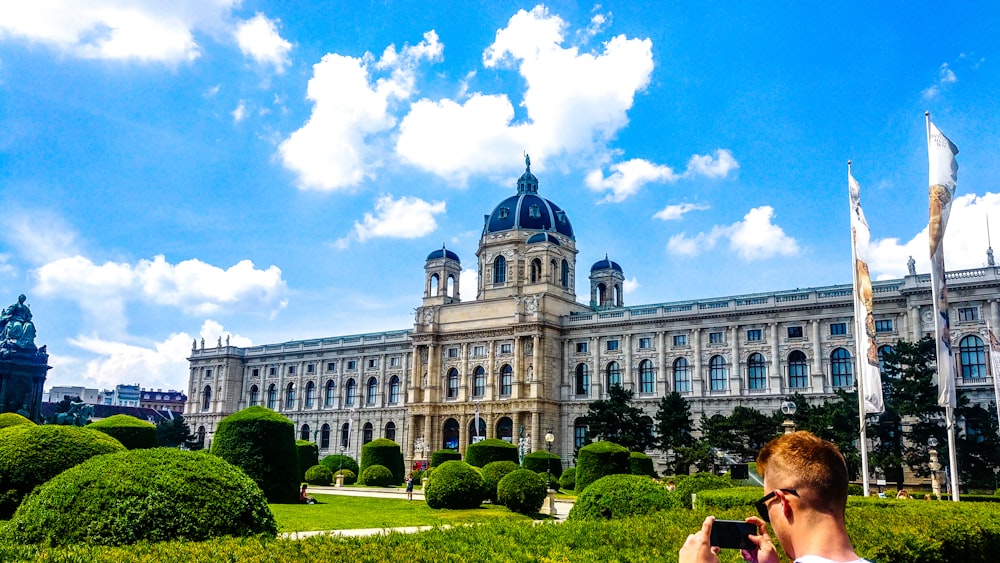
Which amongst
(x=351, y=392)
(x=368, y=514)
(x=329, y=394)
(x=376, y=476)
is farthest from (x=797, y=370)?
(x=329, y=394)

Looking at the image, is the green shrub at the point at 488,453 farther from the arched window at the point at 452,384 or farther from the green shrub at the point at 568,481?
the arched window at the point at 452,384

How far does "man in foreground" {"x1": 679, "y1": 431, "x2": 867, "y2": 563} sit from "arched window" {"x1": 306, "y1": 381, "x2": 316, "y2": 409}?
90.3m

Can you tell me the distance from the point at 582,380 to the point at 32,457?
57.9 m

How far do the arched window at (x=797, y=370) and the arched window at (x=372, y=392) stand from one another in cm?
4248

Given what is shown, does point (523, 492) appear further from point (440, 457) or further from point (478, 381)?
point (478, 381)

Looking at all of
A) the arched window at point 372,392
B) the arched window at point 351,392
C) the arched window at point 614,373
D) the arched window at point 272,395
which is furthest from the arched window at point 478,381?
the arched window at point 272,395

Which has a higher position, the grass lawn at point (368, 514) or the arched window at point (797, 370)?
the arched window at point (797, 370)

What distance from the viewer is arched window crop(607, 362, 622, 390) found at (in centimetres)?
7081

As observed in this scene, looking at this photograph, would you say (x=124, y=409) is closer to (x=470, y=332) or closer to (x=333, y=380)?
(x=333, y=380)

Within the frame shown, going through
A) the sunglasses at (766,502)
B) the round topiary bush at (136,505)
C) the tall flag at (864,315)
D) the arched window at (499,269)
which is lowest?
the round topiary bush at (136,505)

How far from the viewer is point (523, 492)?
31953mm

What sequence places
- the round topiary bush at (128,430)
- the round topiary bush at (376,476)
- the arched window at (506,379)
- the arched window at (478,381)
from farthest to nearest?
1. the arched window at (478,381)
2. the arched window at (506,379)
3. the round topiary bush at (376,476)
4. the round topiary bush at (128,430)

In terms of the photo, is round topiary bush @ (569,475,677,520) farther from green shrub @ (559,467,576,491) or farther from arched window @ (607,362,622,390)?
arched window @ (607,362,622,390)

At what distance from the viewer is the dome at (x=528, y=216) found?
82875 millimetres
